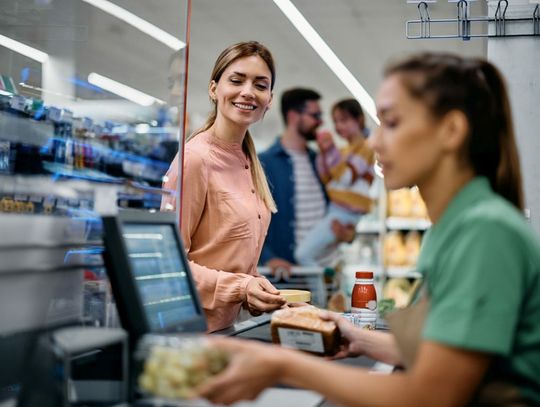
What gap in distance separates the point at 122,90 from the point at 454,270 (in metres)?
2.75

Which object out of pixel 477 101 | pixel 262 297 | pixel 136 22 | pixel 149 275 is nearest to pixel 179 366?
pixel 149 275

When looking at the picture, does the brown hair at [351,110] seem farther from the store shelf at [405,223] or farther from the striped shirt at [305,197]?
the store shelf at [405,223]

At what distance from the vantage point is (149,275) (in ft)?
5.40

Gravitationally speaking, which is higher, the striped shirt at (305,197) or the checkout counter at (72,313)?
the striped shirt at (305,197)

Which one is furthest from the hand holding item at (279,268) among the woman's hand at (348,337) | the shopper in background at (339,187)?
the woman's hand at (348,337)

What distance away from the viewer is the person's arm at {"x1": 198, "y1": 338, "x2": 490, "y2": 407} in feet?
4.05

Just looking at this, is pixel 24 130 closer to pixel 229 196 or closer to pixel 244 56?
pixel 229 196

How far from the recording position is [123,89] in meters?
3.75

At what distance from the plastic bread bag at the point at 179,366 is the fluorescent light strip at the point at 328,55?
612 cm

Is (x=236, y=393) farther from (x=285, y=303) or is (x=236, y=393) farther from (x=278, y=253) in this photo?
(x=278, y=253)

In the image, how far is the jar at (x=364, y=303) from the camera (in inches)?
103

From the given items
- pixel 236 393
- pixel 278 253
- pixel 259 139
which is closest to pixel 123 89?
pixel 236 393

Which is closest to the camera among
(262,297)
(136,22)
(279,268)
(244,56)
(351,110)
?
(262,297)

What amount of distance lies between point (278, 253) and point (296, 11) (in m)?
2.84
